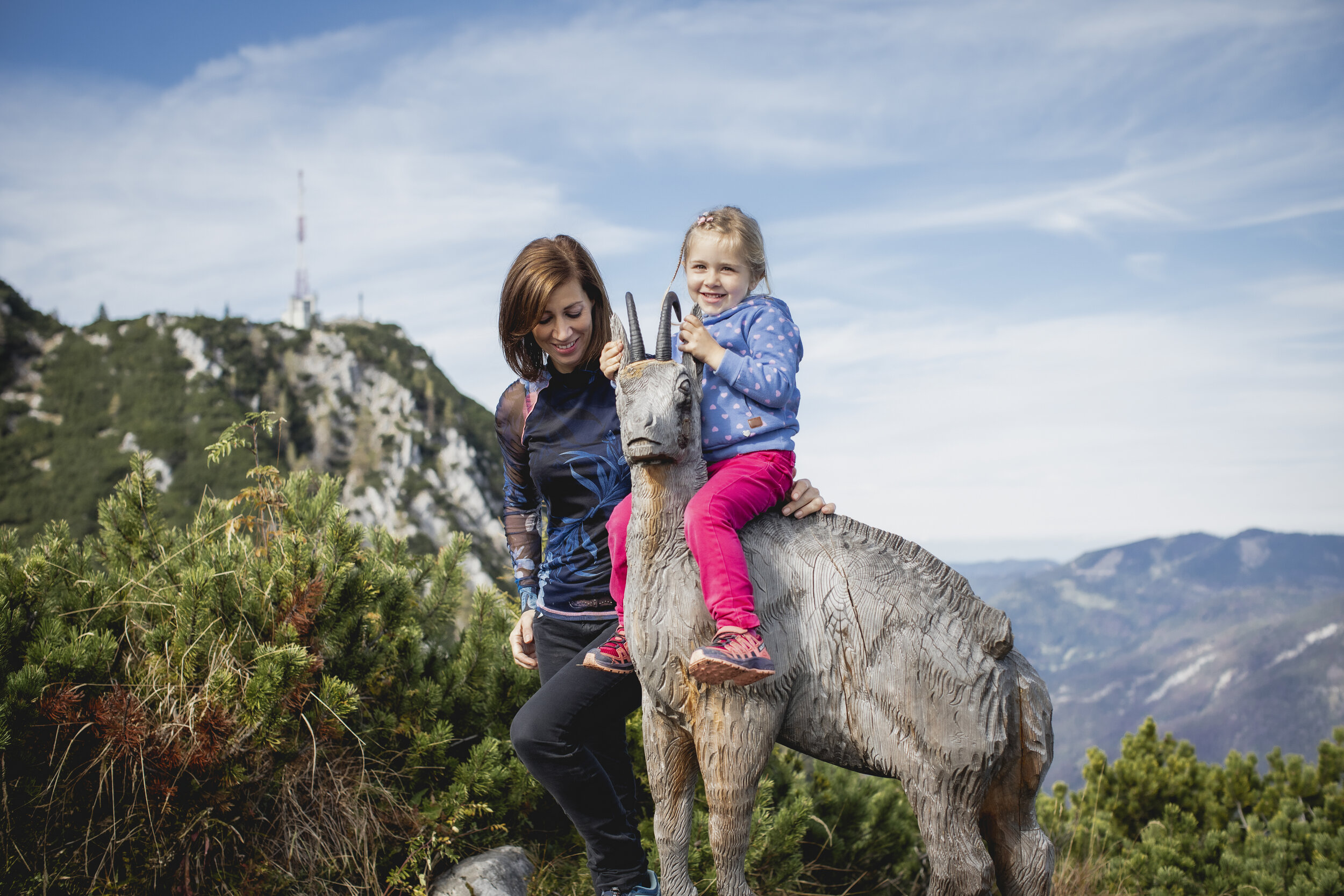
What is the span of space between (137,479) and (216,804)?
205cm

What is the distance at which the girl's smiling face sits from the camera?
10.1 ft

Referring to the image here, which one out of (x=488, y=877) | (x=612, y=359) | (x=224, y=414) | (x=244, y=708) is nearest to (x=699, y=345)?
(x=612, y=359)

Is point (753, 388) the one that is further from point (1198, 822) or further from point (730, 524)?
point (1198, 822)

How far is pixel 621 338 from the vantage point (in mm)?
2926

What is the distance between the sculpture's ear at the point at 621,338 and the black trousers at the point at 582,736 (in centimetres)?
103

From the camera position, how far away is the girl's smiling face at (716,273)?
10.1 feet

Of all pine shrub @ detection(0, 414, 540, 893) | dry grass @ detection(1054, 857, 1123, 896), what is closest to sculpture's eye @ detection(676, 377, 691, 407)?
pine shrub @ detection(0, 414, 540, 893)

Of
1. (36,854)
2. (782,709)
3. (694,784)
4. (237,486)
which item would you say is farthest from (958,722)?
(237,486)

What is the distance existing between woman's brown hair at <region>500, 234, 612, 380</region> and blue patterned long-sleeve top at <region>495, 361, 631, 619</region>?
0.10 m

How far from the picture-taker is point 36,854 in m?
3.90

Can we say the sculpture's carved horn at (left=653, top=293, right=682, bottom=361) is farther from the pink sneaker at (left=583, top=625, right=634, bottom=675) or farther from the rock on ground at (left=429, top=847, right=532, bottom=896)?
the rock on ground at (left=429, top=847, right=532, bottom=896)

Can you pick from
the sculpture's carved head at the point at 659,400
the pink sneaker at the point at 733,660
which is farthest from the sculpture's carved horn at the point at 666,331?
the pink sneaker at the point at 733,660

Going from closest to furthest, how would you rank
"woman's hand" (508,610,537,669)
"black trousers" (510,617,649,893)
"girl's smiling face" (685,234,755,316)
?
1. "girl's smiling face" (685,234,755,316)
2. "black trousers" (510,617,649,893)
3. "woman's hand" (508,610,537,669)

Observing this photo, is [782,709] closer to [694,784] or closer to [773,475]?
[694,784]
